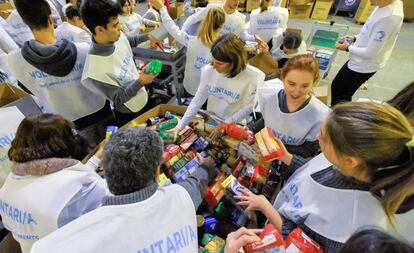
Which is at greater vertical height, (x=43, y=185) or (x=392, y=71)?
(x=43, y=185)

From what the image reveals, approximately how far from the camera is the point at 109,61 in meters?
1.78

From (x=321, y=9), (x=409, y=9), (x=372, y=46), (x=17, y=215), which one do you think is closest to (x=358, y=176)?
(x=17, y=215)

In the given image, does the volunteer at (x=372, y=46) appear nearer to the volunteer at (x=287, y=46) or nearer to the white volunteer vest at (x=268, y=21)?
the volunteer at (x=287, y=46)

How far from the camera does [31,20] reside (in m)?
1.60

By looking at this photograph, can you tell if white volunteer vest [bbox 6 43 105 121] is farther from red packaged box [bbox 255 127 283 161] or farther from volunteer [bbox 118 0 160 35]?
volunteer [bbox 118 0 160 35]

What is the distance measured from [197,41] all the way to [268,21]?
50.6 inches

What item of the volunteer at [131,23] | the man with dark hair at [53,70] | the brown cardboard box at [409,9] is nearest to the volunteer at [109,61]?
the man with dark hair at [53,70]

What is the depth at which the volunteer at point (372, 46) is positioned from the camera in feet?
7.10

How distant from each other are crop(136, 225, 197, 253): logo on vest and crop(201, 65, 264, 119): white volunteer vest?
1275 mm

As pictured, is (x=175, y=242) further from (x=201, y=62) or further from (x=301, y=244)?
(x=201, y=62)

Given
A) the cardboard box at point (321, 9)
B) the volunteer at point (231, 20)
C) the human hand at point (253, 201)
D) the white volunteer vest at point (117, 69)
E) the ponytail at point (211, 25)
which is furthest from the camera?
the cardboard box at point (321, 9)

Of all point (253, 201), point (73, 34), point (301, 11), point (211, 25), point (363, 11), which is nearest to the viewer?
point (253, 201)

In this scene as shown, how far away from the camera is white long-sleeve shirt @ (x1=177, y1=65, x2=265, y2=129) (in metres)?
1.96

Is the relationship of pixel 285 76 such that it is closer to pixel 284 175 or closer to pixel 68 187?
pixel 284 175
